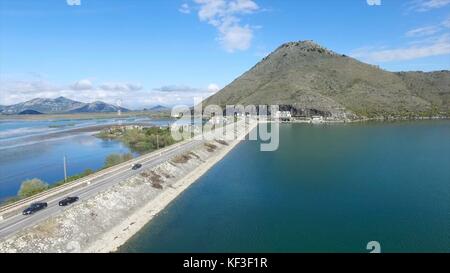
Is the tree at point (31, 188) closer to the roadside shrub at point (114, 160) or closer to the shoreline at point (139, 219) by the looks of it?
the shoreline at point (139, 219)

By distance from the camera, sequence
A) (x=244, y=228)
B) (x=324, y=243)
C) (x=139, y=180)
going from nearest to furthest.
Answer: (x=324, y=243) < (x=244, y=228) < (x=139, y=180)

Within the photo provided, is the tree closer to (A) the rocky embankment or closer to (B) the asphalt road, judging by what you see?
(B) the asphalt road

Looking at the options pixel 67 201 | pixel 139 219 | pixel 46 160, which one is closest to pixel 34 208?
pixel 67 201

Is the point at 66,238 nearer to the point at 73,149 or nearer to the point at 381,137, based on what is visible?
the point at 73,149

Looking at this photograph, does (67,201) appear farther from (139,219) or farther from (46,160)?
(46,160)

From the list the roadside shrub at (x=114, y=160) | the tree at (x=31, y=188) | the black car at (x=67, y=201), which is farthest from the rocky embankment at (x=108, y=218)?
the roadside shrub at (x=114, y=160)

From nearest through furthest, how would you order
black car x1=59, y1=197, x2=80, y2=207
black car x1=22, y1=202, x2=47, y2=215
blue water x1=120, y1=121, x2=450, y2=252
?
blue water x1=120, y1=121, x2=450, y2=252 → black car x1=22, y1=202, x2=47, y2=215 → black car x1=59, y1=197, x2=80, y2=207

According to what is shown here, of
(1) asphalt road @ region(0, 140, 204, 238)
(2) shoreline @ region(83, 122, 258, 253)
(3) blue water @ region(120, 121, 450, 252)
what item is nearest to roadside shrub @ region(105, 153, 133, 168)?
(1) asphalt road @ region(0, 140, 204, 238)

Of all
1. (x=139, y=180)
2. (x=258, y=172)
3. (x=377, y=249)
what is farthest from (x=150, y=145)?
(x=377, y=249)
